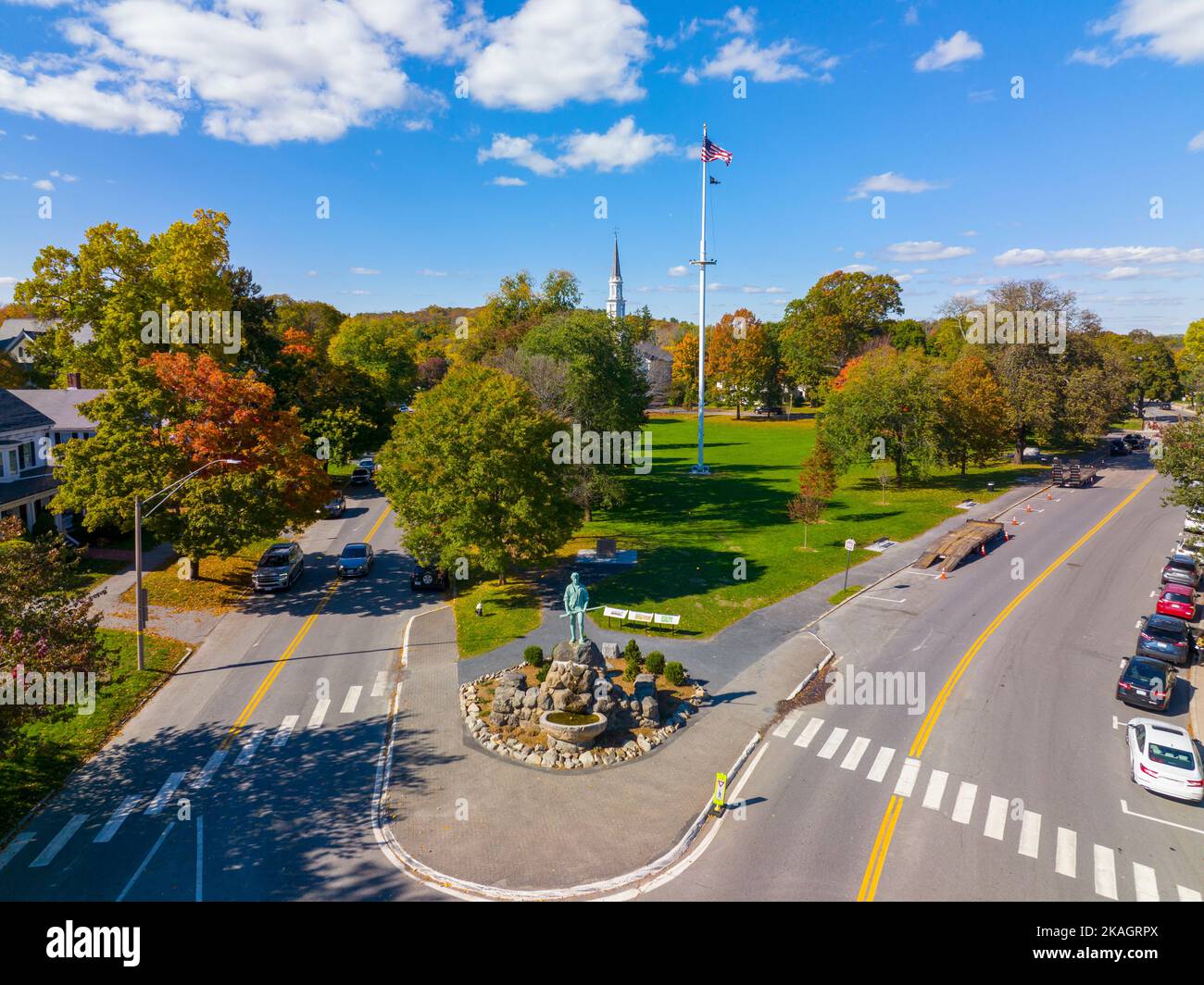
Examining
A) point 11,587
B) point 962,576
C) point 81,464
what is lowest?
point 962,576

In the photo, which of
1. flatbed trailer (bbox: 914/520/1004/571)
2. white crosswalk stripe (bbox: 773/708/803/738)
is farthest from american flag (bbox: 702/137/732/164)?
white crosswalk stripe (bbox: 773/708/803/738)

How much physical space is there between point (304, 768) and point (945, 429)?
50527 mm

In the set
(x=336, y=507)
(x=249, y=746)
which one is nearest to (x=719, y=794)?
(x=249, y=746)

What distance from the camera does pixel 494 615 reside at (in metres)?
29.8

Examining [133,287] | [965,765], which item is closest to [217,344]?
[133,287]

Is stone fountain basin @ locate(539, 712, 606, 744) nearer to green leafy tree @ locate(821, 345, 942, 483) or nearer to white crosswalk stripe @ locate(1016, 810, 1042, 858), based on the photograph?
white crosswalk stripe @ locate(1016, 810, 1042, 858)

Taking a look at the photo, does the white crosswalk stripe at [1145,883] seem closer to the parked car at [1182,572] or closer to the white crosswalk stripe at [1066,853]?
the white crosswalk stripe at [1066,853]

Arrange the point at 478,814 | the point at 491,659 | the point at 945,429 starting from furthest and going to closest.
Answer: the point at 945,429 → the point at 491,659 → the point at 478,814

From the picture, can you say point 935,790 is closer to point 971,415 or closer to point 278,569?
point 278,569

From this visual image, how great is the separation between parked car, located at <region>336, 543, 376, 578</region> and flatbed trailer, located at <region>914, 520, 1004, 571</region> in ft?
95.9

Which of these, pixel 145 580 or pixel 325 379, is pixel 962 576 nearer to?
pixel 145 580

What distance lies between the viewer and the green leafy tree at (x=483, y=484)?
97.2 feet
